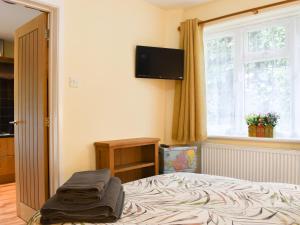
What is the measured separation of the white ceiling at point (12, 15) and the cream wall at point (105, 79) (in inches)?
33.8

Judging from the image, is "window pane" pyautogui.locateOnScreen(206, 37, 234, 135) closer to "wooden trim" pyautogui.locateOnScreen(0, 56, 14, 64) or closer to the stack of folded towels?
the stack of folded towels

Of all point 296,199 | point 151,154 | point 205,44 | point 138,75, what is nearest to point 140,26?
point 138,75

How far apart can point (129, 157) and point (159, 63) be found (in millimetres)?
1194

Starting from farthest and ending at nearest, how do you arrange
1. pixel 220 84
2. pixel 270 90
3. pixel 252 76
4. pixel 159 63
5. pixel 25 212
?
pixel 220 84 < pixel 159 63 < pixel 252 76 < pixel 270 90 < pixel 25 212

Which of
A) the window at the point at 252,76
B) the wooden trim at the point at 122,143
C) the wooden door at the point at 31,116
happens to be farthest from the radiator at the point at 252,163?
the wooden door at the point at 31,116

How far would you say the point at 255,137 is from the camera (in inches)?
121

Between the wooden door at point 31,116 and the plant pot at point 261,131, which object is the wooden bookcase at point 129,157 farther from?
the plant pot at point 261,131

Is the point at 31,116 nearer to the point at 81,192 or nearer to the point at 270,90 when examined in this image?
the point at 81,192

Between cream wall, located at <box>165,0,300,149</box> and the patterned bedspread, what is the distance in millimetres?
1385

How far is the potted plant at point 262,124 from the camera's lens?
9.82 ft

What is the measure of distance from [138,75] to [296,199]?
7.15 ft

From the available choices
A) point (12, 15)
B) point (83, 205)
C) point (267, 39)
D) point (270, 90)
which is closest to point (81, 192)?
point (83, 205)

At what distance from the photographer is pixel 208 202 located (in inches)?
58.6

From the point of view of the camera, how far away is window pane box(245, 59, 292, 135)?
9.87 feet
